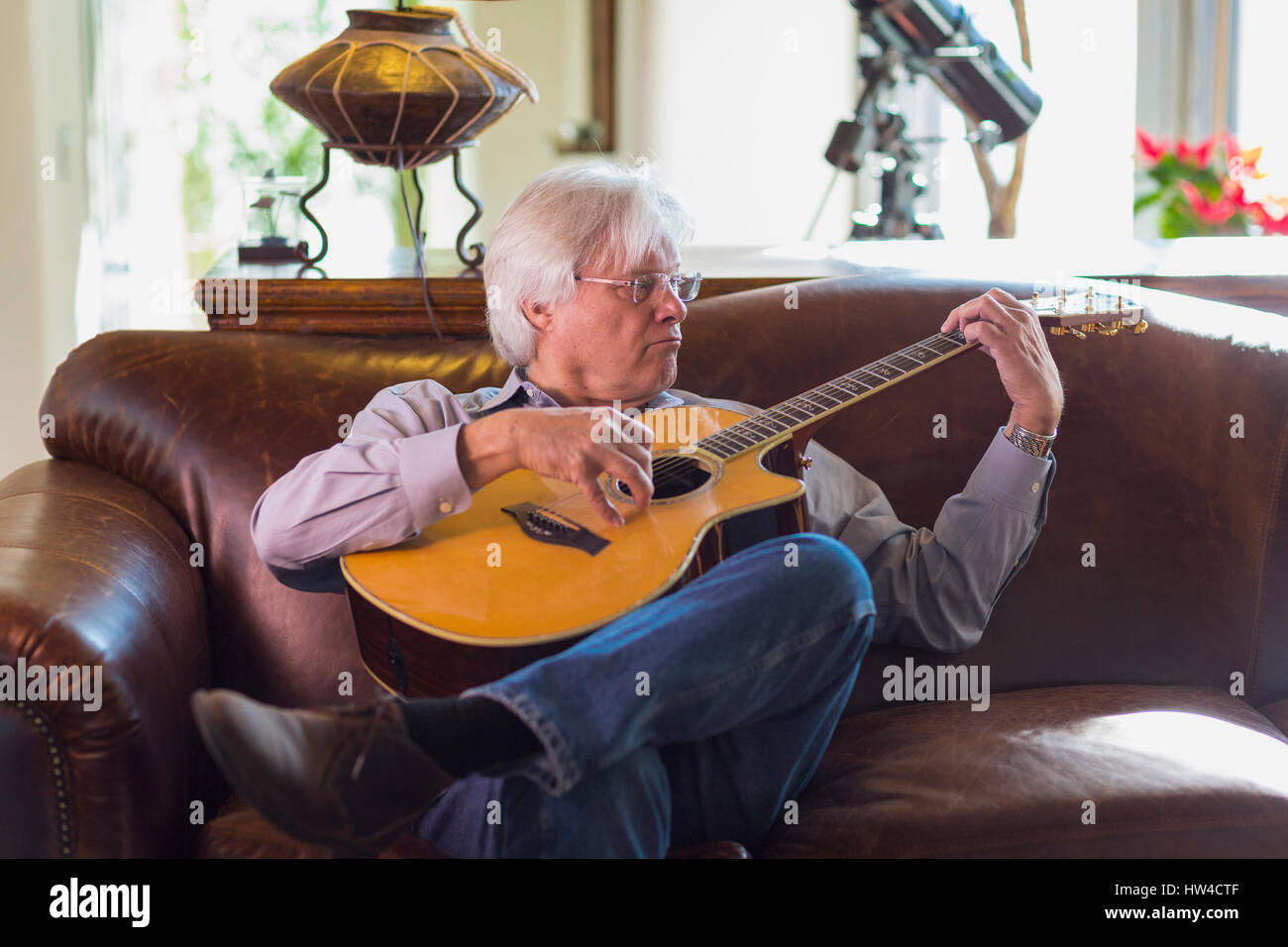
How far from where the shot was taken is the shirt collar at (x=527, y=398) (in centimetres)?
168

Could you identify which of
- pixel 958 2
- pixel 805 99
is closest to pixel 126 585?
pixel 958 2

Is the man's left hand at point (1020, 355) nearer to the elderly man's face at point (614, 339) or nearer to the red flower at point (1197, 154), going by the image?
the elderly man's face at point (614, 339)

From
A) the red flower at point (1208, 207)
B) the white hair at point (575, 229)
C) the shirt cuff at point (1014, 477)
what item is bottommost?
the shirt cuff at point (1014, 477)

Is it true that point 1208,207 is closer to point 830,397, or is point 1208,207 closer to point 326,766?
point 830,397

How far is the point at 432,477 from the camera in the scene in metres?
1.37

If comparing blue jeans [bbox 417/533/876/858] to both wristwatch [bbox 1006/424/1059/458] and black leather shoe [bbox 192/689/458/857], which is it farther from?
wristwatch [bbox 1006/424/1059/458]

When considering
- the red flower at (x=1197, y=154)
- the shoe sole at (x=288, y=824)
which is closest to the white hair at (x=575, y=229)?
the shoe sole at (x=288, y=824)

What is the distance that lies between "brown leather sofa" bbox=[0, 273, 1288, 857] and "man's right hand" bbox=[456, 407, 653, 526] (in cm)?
39

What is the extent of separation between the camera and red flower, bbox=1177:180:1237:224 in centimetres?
309

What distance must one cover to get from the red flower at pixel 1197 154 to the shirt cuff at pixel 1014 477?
82.6 inches

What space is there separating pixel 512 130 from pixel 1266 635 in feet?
12.9

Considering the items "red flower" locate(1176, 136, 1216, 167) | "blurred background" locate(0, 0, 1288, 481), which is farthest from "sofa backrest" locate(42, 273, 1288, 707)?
"red flower" locate(1176, 136, 1216, 167)
